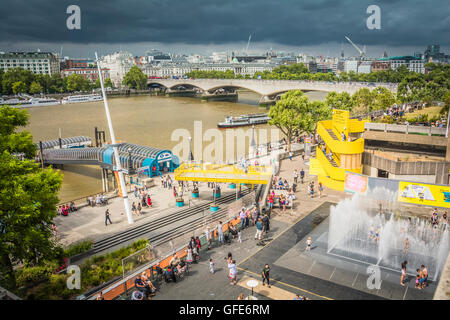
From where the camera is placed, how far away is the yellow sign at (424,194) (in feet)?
70.7

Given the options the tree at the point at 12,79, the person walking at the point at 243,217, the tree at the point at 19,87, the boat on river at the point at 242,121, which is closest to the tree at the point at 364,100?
the boat on river at the point at 242,121

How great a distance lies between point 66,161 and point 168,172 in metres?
14.2

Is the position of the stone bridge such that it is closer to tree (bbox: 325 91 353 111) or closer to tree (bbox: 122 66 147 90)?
tree (bbox: 325 91 353 111)

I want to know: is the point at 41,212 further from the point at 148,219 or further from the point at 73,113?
the point at 73,113

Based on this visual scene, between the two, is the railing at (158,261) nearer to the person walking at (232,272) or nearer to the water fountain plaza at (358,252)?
the water fountain plaza at (358,252)

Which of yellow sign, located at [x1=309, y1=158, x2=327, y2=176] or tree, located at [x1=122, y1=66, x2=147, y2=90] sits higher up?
tree, located at [x1=122, y1=66, x2=147, y2=90]

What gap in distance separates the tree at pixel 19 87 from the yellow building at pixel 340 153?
5449 inches

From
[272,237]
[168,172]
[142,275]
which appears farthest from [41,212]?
[168,172]

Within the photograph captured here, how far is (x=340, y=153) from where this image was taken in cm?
2795

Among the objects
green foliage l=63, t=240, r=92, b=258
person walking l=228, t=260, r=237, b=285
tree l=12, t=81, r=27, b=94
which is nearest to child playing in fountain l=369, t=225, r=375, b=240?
person walking l=228, t=260, r=237, b=285

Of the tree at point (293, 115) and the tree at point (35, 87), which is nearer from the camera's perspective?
the tree at point (293, 115)

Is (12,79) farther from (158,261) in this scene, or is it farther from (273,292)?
(273,292)

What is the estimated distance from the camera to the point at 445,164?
2500cm

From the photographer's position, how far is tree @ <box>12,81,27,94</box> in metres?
135
